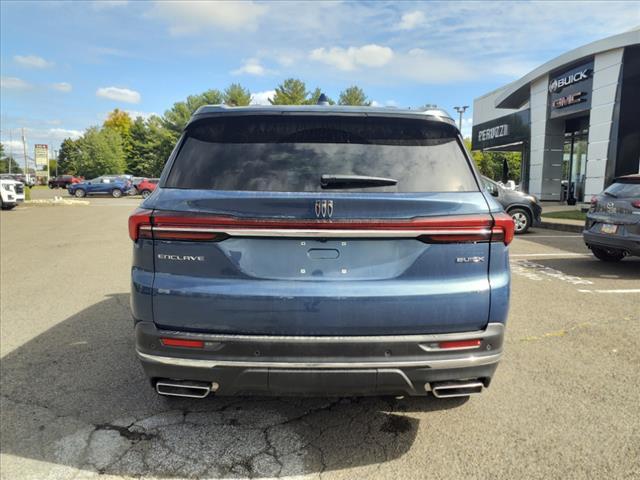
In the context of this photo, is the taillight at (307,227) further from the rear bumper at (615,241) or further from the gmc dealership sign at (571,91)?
the gmc dealership sign at (571,91)

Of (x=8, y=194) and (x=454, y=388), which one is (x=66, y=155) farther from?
(x=454, y=388)

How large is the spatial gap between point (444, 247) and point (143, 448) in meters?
2.09

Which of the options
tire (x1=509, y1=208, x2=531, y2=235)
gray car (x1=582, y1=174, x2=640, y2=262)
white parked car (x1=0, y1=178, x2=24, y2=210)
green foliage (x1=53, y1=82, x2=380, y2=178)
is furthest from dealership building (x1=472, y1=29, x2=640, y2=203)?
green foliage (x1=53, y1=82, x2=380, y2=178)

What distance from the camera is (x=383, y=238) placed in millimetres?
2422

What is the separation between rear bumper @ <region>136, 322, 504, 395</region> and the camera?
239 centimetres

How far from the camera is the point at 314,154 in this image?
104 inches

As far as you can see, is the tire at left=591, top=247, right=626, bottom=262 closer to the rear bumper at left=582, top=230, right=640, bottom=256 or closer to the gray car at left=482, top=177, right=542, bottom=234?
the rear bumper at left=582, top=230, right=640, bottom=256

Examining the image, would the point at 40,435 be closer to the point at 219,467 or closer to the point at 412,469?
the point at 219,467

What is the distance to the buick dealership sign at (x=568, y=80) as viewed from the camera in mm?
20019

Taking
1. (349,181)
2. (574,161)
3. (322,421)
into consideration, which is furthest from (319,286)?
(574,161)

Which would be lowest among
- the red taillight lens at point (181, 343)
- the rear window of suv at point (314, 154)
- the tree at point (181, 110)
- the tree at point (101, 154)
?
the red taillight lens at point (181, 343)

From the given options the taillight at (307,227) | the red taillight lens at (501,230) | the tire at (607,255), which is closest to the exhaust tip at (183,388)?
the taillight at (307,227)

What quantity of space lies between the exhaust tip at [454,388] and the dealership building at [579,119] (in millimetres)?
19217

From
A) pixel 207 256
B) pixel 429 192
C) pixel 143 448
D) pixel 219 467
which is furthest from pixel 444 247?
pixel 143 448
